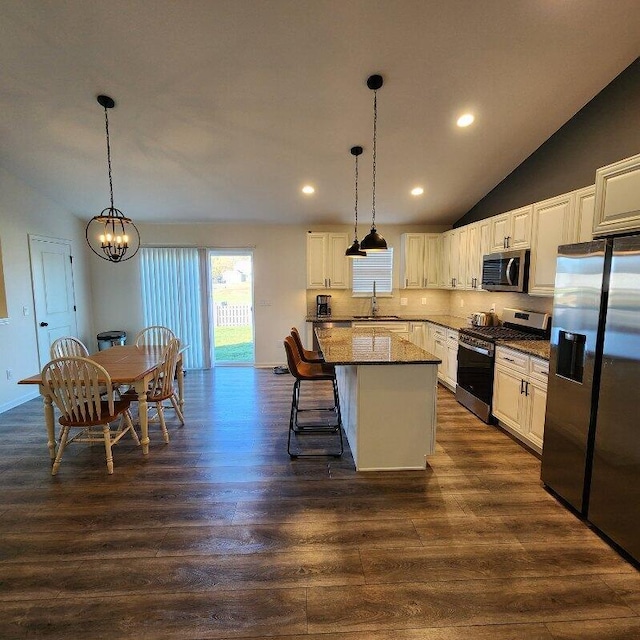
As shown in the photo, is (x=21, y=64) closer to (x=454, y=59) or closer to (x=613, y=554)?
(x=454, y=59)

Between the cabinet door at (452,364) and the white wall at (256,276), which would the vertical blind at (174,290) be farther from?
the cabinet door at (452,364)

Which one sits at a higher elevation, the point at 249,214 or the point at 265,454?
the point at 249,214

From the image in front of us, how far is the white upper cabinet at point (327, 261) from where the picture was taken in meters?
5.73

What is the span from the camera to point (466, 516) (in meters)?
2.30

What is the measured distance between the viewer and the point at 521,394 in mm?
3184

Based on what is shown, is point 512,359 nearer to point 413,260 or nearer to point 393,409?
point 393,409

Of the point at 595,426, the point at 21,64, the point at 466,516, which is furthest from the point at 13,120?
the point at 595,426

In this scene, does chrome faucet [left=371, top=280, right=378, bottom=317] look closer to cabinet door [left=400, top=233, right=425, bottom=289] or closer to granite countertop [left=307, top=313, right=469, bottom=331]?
granite countertop [left=307, top=313, right=469, bottom=331]

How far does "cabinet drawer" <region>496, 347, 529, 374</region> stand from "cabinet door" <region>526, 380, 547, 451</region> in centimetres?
16

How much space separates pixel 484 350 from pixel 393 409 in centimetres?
153

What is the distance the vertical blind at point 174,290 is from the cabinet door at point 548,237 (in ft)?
16.0

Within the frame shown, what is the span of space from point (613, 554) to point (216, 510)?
238 centimetres

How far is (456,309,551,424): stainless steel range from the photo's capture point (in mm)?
3672

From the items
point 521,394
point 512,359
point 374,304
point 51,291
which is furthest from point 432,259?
point 51,291
